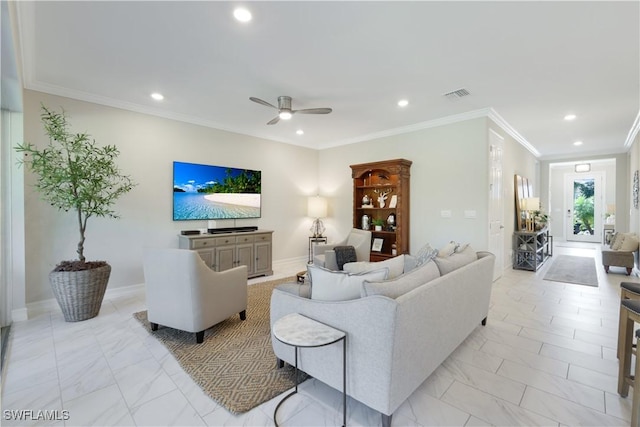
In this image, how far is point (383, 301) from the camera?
160 cm

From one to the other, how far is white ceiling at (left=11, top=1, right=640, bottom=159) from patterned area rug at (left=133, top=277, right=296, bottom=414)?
277 cm

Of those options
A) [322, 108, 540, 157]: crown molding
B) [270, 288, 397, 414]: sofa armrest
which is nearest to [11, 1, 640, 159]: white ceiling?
[322, 108, 540, 157]: crown molding

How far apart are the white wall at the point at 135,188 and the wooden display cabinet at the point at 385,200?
1762 mm

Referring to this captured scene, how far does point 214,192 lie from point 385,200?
326 centimetres

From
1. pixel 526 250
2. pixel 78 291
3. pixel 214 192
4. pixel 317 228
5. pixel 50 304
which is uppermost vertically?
pixel 214 192

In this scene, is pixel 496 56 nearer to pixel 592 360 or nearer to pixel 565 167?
pixel 592 360

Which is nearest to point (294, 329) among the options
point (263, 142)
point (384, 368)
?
point (384, 368)

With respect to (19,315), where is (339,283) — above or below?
above

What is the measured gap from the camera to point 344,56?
2867 millimetres

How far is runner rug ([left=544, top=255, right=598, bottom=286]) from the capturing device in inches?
197

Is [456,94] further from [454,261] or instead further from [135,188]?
[135,188]

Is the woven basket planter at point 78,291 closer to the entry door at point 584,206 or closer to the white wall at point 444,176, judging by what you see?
the white wall at point 444,176

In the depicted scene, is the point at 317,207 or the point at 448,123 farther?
the point at 317,207

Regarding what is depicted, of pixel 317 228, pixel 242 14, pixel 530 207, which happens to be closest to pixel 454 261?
pixel 242 14
